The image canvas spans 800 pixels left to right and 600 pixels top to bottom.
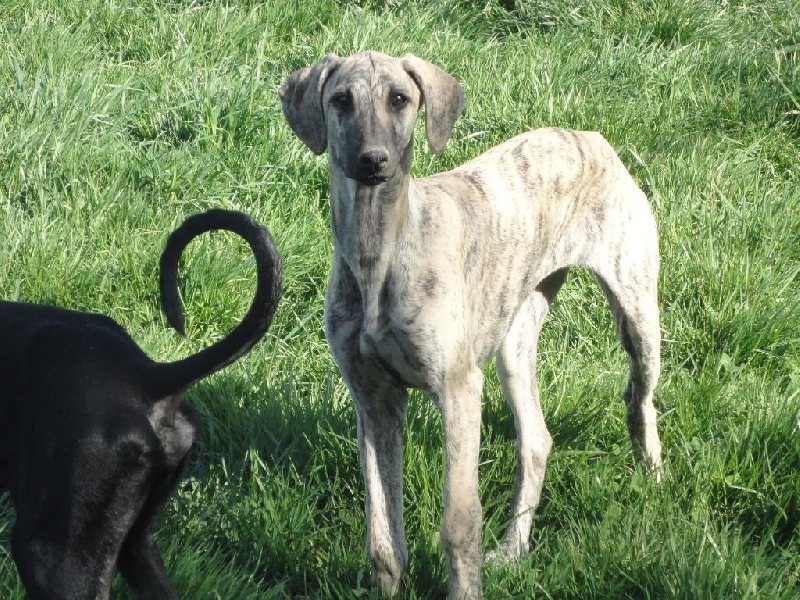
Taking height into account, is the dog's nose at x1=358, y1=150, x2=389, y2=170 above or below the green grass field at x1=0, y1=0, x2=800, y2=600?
above

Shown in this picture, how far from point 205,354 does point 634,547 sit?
1576 mm

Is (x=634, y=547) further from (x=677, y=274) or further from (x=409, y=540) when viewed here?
(x=677, y=274)

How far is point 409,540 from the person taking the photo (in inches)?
169

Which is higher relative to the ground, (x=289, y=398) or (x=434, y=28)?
(x=434, y=28)

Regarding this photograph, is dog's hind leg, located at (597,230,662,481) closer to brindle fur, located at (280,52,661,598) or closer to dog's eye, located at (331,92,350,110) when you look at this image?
brindle fur, located at (280,52,661,598)

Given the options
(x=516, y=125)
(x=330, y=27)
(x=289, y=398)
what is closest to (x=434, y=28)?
(x=330, y=27)

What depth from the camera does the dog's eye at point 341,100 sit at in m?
3.85

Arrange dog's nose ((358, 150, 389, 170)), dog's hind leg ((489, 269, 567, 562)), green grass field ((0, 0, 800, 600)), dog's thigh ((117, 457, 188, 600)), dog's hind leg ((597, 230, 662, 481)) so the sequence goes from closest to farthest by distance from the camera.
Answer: dog's thigh ((117, 457, 188, 600)) < dog's nose ((358, 150, 389, 170)) < green grass field ((0, 0, 800, 600)) < dog's hind leg ((489, 269, 567, 562)) < dog's hind leg ((597, 230, 662, 481))

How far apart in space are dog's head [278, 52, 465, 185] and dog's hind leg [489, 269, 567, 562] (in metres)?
1.04

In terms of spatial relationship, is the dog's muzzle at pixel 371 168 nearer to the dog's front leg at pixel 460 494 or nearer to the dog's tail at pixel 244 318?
the dog's tail at pixel 244 318

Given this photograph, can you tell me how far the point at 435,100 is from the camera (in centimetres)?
408

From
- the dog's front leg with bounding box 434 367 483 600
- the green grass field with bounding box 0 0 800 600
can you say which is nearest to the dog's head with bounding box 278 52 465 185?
the dog's front leg with bounding box 434 367 483 600

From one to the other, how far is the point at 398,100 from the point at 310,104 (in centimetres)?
31

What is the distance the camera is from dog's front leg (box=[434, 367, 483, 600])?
3.88 m
